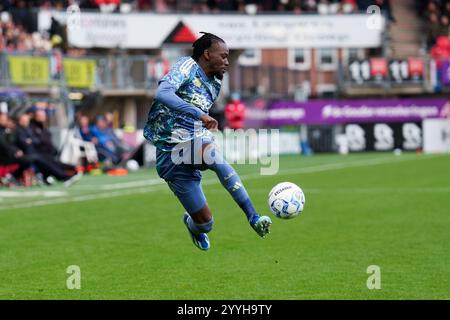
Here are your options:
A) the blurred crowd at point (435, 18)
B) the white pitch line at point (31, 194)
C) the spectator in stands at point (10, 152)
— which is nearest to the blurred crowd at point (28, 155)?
the spectator in stands at point (10, 152)

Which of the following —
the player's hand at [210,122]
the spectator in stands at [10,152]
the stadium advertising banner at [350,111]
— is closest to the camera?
the player's hand at [210,122]

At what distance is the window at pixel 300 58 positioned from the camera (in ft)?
174

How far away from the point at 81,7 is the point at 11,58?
10.0 m

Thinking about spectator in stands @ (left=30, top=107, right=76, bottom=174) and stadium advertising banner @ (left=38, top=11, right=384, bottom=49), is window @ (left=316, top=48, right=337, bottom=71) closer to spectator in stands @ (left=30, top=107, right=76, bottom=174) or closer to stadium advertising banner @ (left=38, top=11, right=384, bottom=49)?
stadium advertising banner @ (left=38, top=11, right=384, bottom=49)

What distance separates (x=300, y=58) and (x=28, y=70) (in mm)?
26019

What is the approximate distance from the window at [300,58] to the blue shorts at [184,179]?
43057 millimetres

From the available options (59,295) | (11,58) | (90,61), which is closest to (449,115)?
(90,61)

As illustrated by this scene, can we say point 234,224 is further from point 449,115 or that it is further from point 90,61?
point 449,115

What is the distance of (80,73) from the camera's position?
32125mm

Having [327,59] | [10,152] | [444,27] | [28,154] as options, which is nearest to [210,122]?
[10,152]

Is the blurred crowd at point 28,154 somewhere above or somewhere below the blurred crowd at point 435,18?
below

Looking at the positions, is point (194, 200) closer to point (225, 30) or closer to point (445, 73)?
point (225, 30)

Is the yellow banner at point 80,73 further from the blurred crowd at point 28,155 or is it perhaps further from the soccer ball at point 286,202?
the soccer ball at point 286,202

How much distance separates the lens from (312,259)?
11336 mm
